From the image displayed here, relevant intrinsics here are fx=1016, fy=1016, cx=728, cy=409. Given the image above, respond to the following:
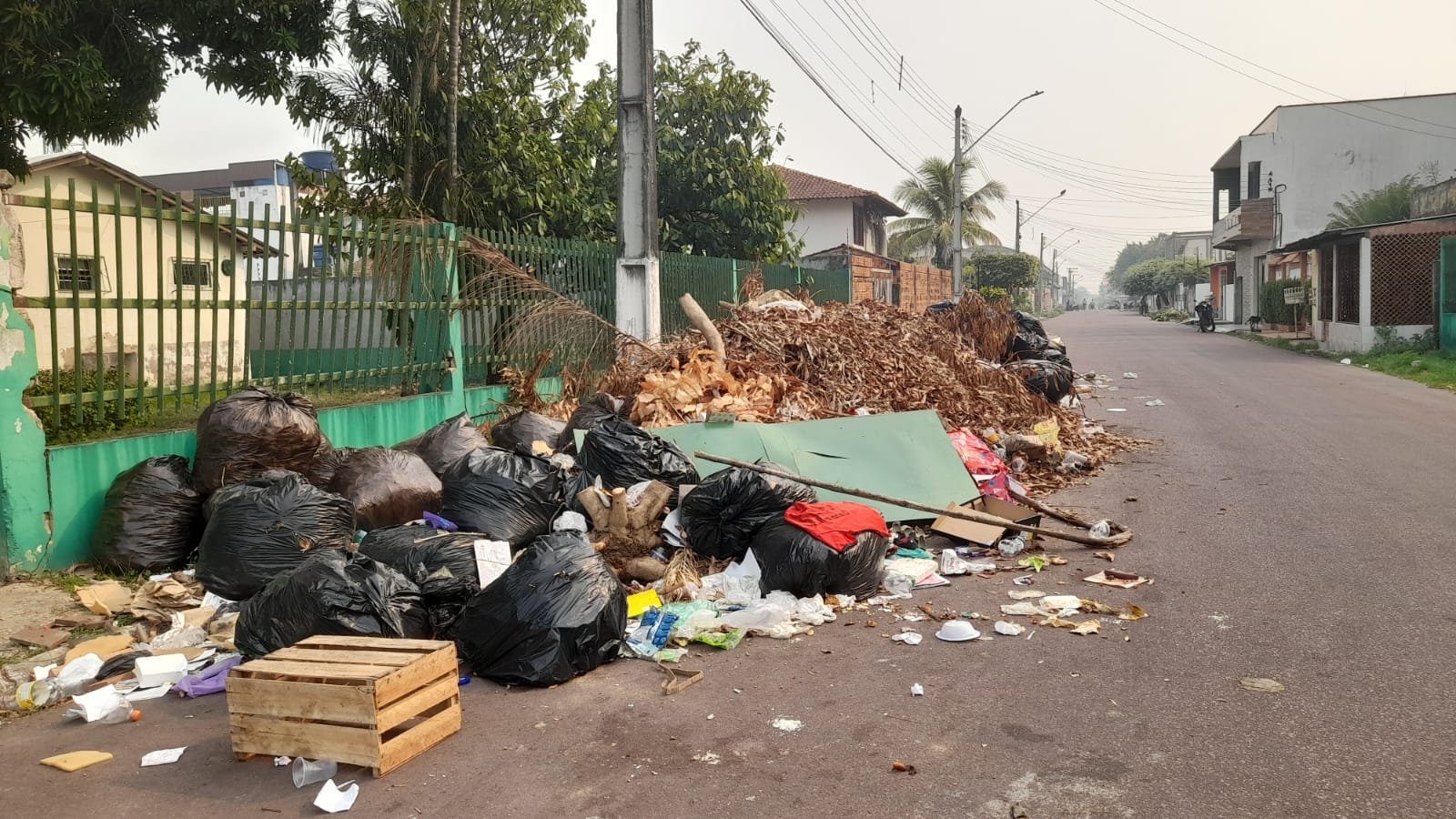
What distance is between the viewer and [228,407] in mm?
5957

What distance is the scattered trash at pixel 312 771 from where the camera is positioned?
339 cm

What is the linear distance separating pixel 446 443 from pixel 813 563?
303cm

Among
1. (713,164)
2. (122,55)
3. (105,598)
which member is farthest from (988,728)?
(713,164)

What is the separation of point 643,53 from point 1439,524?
7770mm

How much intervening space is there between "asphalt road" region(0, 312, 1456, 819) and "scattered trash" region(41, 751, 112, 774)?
5cm

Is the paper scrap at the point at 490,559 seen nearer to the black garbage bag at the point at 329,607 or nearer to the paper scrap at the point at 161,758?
the black garbage bag at the point at 329,607

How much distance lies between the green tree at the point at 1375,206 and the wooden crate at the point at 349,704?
39.1 m

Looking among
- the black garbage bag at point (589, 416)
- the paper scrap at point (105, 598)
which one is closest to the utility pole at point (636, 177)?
the black garbage bag at point (589, 416)

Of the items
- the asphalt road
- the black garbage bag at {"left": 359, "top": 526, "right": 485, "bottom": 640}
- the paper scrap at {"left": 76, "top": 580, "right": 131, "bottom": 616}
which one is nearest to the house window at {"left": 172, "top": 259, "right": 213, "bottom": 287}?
the paper scrap at {"left": 76, "top": 580, "right": 131, "bottom": 616}

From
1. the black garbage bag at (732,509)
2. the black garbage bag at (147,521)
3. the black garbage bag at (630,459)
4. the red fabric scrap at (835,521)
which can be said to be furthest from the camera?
the black garbage bag at (630,459)

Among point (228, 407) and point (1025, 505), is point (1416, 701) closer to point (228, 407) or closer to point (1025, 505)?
point (1025, 505)

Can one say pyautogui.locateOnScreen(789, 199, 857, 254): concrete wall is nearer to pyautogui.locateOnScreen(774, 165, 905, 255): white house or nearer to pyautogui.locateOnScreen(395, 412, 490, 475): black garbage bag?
pyautogui.locateOnScreen(774, 165, 905, 255): white house

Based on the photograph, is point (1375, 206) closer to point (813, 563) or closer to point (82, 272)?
point (813, 563)

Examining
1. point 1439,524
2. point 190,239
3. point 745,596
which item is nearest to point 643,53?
point 190,239
